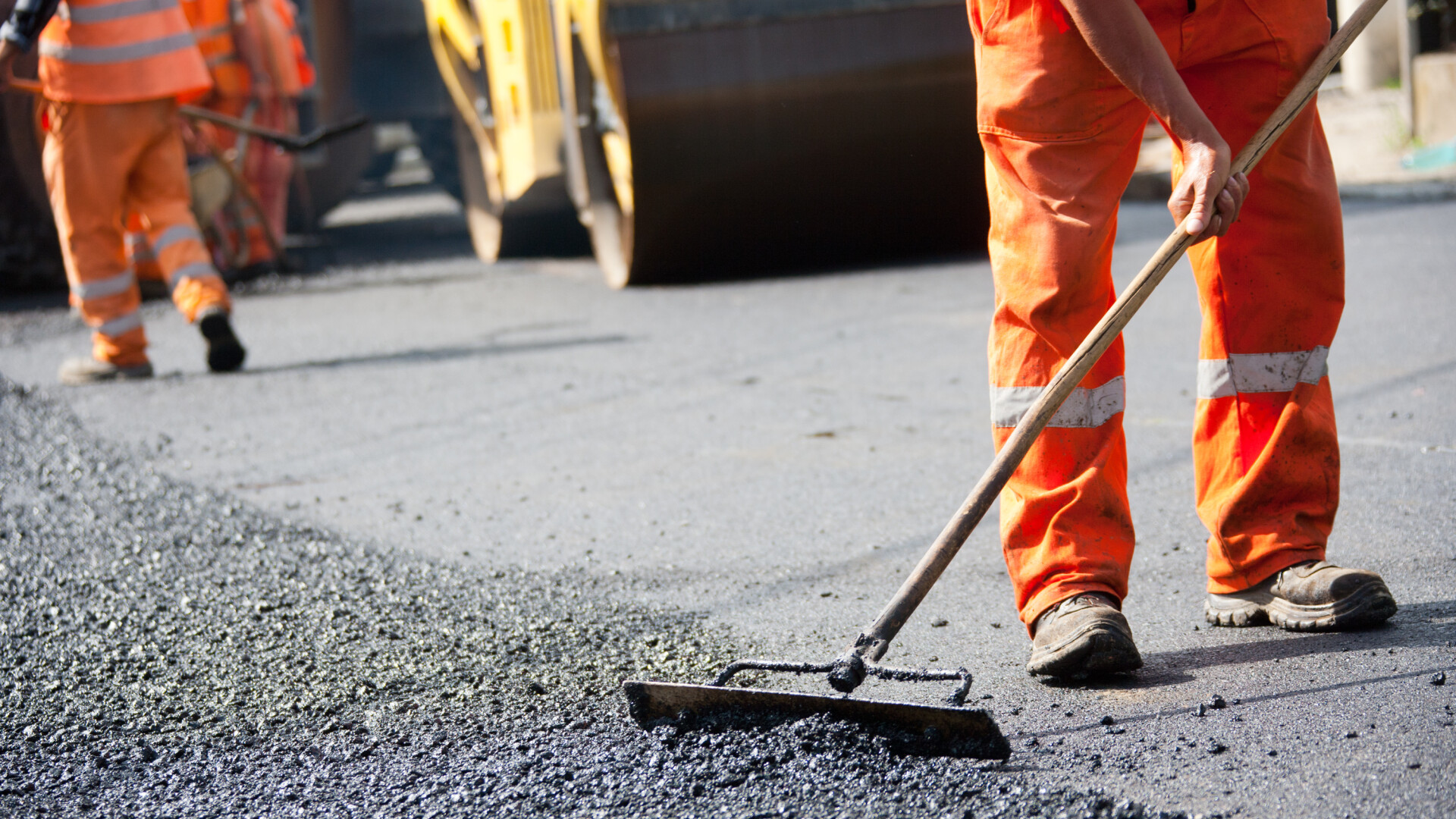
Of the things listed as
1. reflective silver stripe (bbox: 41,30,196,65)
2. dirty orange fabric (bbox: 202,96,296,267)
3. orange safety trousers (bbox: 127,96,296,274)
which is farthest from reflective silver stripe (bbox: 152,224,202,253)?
dirty orange fabric (bbox: 202,96,296,267)

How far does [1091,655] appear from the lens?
6.92ft

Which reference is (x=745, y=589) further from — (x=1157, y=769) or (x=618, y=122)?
(x=618, y=122)

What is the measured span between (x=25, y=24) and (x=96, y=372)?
1280 millimetres

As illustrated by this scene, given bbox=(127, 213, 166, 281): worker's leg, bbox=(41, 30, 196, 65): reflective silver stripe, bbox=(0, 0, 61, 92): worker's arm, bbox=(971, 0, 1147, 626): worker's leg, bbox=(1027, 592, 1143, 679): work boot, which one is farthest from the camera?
bbox=(127, 213, 166, 281): worker's leg

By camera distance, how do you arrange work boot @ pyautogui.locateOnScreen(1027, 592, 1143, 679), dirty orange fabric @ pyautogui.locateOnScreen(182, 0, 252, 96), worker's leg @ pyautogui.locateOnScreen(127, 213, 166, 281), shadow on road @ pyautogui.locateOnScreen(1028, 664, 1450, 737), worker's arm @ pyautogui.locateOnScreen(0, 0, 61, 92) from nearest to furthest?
shadow on road @ pyautogui.locateOnScreen(1028, 664, 1450, 737), work boot @ pyautogui.locateOnScreen(1027, 592, 1143, 679), worker's arm @ pyautogui.locateOnScreen(0, 0, 61, 92), worker's leg @ pyautogui.locateOnScreen(127, 213, 166, 281), dirty orange fabric @ pyautogui.locateOnScreen(182, 0, 252, 96)

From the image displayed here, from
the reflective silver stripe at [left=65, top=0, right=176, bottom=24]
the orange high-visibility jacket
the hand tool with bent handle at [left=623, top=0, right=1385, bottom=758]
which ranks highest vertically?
the reflective silver stripe at [left=65, top=0, right=176, bottom=24]

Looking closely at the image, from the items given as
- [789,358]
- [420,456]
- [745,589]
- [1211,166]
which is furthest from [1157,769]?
[789,358]

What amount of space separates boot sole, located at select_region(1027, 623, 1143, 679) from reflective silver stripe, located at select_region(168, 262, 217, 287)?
13.8 ft

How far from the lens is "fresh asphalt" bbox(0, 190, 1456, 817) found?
6.27 feet

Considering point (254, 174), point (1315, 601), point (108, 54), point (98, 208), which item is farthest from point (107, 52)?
point (1315, 601)

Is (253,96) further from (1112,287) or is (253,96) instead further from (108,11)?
(1112,287)

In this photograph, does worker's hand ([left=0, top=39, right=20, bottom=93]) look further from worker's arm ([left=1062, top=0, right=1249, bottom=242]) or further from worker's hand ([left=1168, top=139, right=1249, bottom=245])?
worker's hand ([left=1168, top=139, right=1249, bottom=245])

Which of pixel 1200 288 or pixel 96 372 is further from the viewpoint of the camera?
pixel 96 372

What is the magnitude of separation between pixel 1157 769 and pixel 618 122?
541 centimetres
